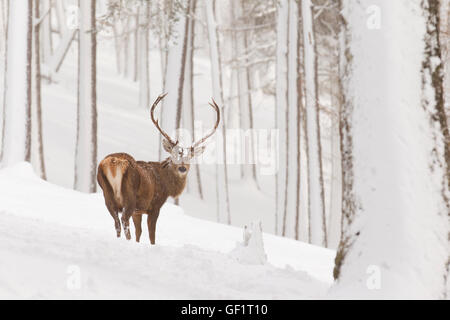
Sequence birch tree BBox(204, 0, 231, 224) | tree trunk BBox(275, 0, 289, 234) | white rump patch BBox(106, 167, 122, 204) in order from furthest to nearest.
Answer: birch tree BBox(204, 0, 231, 224), tree trunk BBox(275, 0, 289, 234), white rump patch BBox(106, 167, 122, 204)

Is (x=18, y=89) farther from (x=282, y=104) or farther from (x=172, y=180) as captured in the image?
(x=172, y=180)

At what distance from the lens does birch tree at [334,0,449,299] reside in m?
4.39

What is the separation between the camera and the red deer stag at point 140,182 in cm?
668

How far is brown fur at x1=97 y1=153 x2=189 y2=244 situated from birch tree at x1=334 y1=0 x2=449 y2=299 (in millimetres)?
2533

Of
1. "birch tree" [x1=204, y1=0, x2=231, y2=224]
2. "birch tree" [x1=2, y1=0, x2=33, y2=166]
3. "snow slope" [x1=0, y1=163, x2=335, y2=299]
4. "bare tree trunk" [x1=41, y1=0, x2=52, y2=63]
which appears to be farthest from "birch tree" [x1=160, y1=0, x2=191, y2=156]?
"bare tree trunk" [x1=41, y1=0, x2=52, y2=63]

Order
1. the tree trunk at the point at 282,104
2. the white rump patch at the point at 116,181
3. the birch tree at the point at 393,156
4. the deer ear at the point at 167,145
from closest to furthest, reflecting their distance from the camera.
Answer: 1. the birch tree at the point at 393,156
2. the white rump patch at the point at 116,181
3. the deer ear at the point at 167,145
4. the tree trunk at the point at 282,104

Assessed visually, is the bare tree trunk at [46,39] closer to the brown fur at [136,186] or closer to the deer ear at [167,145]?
the brown fur at [136,186]

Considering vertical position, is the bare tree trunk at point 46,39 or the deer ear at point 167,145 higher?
the bare tree trunk at point 46,39

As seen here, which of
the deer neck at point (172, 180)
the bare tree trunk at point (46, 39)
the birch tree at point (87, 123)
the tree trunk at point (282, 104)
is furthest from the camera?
the bare tree trunk at point (46, 39)

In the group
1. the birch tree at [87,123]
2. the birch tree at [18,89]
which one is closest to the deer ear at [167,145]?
the birch tree at [18,89]

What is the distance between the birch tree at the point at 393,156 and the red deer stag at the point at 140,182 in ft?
7.68

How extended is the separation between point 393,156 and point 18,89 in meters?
9.40

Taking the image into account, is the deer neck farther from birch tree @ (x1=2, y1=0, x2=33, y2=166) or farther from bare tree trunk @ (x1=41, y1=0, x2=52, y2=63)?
bare tree trunk @ (x1=41, y1=0, x2=52, y2=63)

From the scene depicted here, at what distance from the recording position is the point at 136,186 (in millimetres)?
6781
